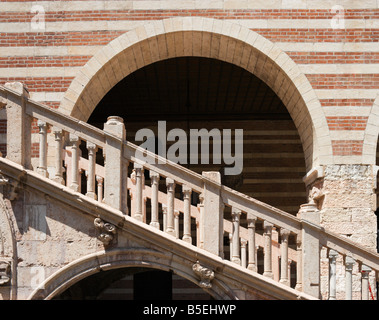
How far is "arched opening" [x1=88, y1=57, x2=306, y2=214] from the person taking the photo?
1426 centimetres

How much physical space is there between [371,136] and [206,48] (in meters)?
3.07

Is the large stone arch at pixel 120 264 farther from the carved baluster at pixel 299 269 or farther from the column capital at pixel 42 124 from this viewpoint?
the column capital at pixel 42 124

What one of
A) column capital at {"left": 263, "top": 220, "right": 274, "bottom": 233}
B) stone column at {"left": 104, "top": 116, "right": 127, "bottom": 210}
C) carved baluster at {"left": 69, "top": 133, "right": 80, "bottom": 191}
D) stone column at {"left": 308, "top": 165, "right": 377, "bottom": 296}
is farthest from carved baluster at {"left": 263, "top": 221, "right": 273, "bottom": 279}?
stone column at {"left": 308, "top": 165, "right": 377, "bottom": 296}

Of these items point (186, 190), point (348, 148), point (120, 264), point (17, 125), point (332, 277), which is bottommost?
point (332, 277)

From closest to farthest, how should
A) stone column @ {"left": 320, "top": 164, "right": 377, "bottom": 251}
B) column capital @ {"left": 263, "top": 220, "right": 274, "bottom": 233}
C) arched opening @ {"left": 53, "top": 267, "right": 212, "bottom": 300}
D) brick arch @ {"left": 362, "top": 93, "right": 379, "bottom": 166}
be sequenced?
column capital @ {"left": 263, "top": 220, "right": 274, "bottom": 233} < stone column @ {"left": 320, "top": 164, "right": 377, "bottom": 251} < brick arch @ {"left": 362, "top": 93, "right": 379, "bottom": 166} < arched opening @ {"left": 53, "top": 267, "right": 212, "bottom": 300}

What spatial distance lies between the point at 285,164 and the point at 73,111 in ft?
20.8

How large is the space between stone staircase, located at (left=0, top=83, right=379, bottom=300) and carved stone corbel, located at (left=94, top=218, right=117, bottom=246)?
0.01 metres

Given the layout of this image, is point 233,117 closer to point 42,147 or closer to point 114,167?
point 114,167

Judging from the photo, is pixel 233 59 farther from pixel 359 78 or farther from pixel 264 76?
pixel 359 78

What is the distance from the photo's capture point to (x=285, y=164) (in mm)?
14883

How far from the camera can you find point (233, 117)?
1520 cm

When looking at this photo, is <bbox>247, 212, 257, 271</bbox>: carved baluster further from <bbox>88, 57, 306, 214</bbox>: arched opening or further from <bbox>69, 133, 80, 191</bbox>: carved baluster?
<bbox>88, 57, 306, 214</bbox>: arched opening

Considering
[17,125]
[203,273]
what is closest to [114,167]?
[17,125]
